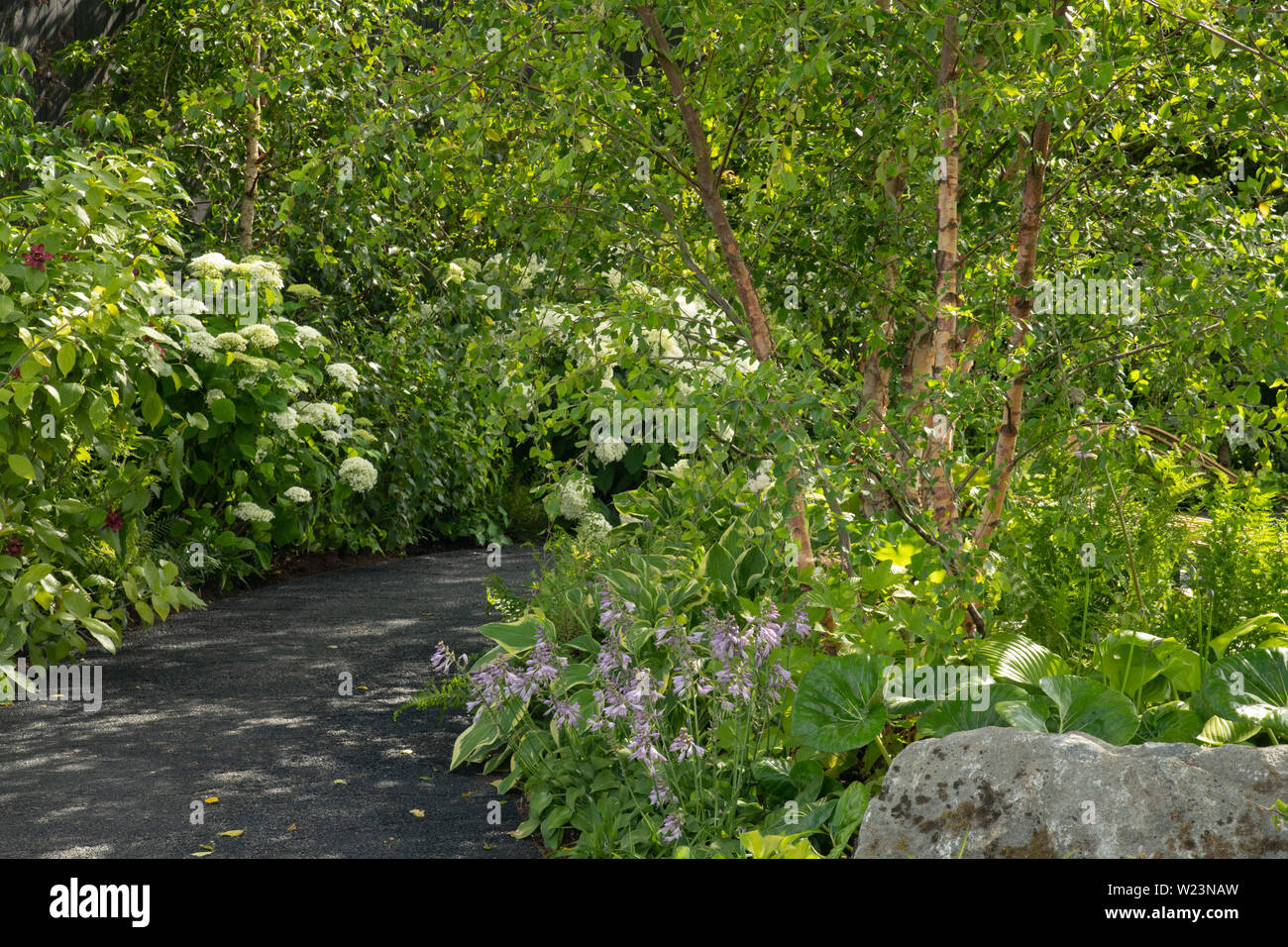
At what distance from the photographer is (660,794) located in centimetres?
271

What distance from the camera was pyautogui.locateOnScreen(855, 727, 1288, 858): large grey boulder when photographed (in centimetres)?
222

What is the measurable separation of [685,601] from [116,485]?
2225mm

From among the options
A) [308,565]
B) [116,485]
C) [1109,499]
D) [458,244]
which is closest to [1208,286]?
[1109,499]

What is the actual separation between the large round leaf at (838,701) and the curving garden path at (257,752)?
77cm

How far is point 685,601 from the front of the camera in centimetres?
361

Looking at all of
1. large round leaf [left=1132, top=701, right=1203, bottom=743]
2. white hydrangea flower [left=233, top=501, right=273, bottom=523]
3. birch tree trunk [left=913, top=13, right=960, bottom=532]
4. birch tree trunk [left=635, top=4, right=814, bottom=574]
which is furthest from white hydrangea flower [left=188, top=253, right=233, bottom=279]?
large round leaf [left=1132, top=701, right=1203, bottom=743]

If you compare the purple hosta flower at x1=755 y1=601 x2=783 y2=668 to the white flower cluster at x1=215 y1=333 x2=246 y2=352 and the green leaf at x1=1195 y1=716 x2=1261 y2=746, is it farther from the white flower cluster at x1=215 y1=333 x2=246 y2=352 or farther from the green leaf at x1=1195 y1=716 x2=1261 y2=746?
the white flower cluster at x1=215 y1=333 x2=246 y2=352

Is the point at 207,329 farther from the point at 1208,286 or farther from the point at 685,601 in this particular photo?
the point at 1208,286

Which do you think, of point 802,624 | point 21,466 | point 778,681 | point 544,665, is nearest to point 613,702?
point 544,665

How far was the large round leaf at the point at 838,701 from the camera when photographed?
105 inches

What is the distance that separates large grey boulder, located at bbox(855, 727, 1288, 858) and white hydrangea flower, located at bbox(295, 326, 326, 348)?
419cm

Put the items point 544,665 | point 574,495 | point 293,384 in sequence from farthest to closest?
point 293,384
point 574,495
point 544,665

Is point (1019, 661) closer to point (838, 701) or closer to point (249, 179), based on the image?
point (838, 701)

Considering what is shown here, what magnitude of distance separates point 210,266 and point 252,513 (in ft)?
3.89
